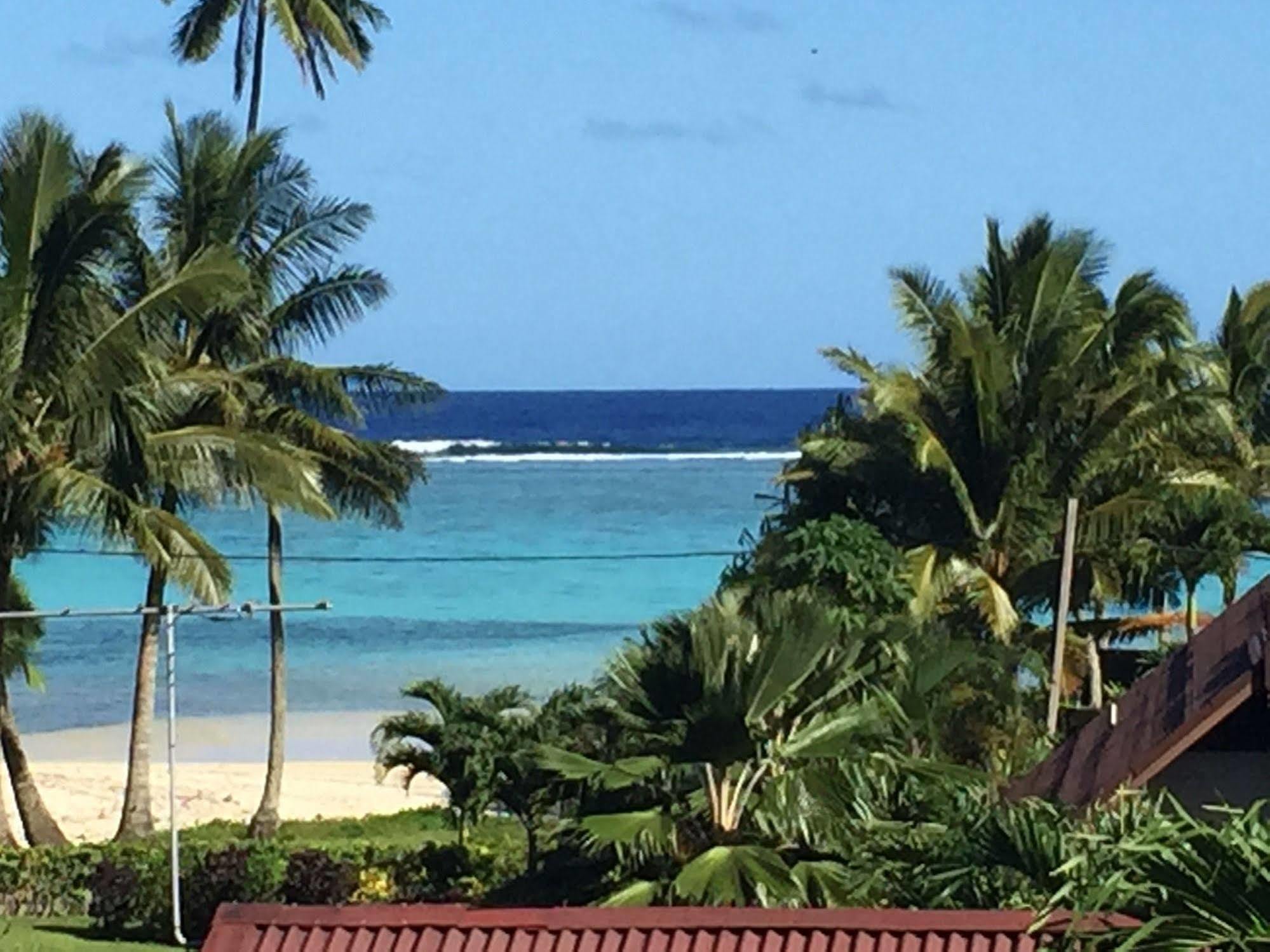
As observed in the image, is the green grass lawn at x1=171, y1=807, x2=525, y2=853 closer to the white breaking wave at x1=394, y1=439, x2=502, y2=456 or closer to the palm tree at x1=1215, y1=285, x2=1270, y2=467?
the palm tree at x1=1215, y1=285, x2=1270, y2=467

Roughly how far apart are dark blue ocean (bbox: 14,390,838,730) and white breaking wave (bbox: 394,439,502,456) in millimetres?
326

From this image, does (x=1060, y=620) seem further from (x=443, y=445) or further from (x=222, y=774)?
(x=443, y=445)

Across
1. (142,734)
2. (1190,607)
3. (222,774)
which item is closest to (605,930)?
(142,734)

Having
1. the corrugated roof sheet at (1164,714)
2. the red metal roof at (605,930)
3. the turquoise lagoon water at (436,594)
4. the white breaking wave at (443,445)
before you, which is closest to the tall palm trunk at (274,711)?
the corrugated roof sheet at (1164,714)

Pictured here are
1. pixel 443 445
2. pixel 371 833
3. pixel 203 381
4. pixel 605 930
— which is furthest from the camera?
pixel 443 445

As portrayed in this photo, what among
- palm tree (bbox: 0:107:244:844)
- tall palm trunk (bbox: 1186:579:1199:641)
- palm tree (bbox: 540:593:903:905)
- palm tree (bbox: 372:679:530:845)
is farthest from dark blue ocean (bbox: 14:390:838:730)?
palm tree (bbox: 540:593:903:905)

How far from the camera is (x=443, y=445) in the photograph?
120188 millimetres

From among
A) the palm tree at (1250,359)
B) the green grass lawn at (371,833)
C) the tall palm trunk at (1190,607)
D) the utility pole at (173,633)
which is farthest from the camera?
the palm tree at (1250,359)

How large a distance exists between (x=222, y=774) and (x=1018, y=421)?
1567cm

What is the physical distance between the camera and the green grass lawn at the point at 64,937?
1916cm

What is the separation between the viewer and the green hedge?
2142 cm

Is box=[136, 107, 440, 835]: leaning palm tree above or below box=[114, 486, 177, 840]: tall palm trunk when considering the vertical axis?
above

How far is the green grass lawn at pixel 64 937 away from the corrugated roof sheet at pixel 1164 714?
824 cm

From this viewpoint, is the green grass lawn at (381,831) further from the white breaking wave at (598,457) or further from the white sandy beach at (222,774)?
the white breaking wave at (598,457)
